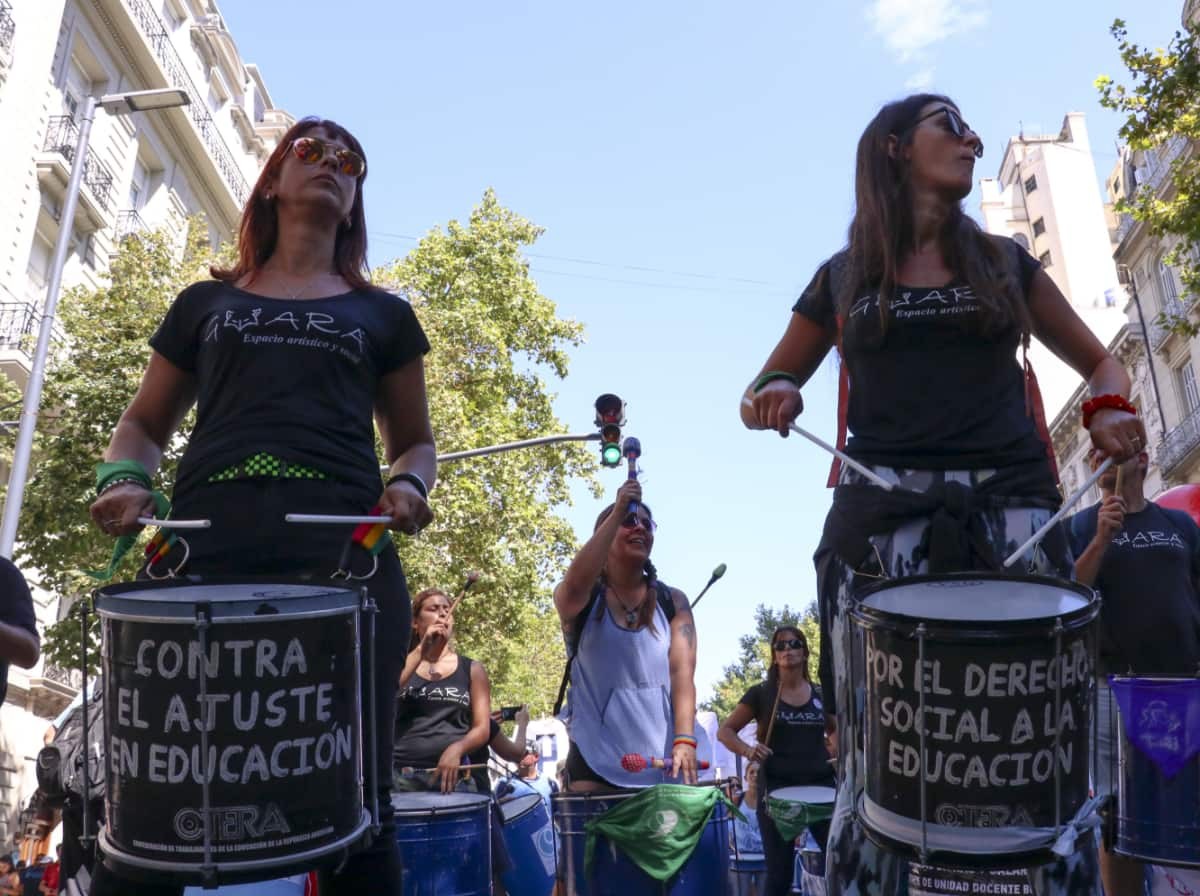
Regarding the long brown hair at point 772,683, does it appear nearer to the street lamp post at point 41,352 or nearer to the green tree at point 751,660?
the street lamp post at point 41,352

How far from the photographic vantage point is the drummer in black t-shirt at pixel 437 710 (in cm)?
725

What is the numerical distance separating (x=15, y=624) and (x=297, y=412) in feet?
8.00

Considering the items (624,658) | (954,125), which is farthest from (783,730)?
(954,125)

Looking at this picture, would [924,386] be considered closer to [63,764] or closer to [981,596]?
[981,596]

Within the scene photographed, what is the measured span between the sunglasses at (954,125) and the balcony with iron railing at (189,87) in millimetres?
27427

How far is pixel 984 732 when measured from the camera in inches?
81.7

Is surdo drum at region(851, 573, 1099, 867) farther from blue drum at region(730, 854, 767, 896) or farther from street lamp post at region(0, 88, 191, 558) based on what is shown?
street lamp post at region(0, 88, 191, 558)

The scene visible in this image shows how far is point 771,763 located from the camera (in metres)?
8.06

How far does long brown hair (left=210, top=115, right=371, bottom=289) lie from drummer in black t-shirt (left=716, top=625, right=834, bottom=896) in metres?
5.23

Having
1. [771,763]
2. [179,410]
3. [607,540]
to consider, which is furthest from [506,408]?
[179,410]

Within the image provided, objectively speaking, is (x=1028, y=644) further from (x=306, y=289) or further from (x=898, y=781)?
Answer: (x=306, y=289)

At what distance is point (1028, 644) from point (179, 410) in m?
2.03

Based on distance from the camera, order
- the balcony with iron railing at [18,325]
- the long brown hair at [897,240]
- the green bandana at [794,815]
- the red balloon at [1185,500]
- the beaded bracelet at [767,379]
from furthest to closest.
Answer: the balcony with iron railing at [18,325]
the green bandana at [794,815]
the red balloon at [1185,500]
the beaded bracelet at [767,379]
the long brown hair at [897,240]

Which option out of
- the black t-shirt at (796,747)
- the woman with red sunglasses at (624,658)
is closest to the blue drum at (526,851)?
the woman with red sunglasses at (624,658)
